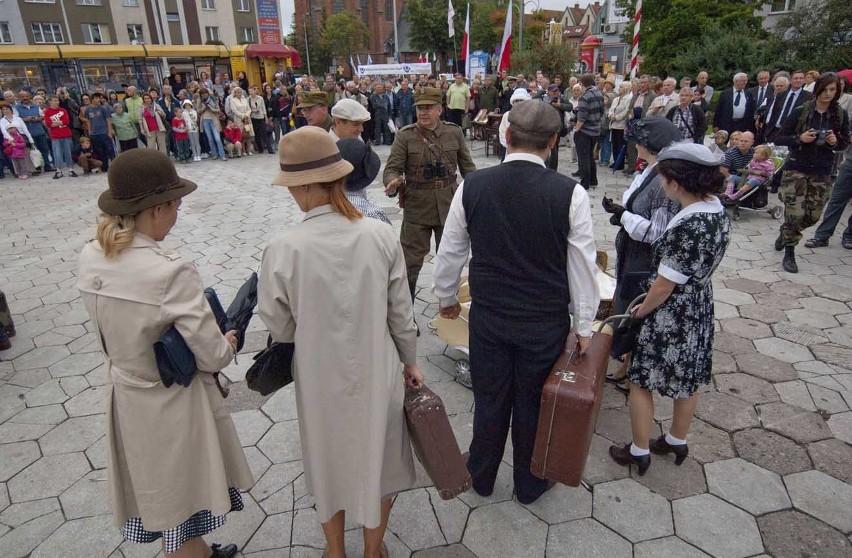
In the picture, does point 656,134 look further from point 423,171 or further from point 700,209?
point 423,171

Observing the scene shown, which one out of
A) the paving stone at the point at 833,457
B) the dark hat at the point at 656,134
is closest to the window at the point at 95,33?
the dark hat at the point at 656,134

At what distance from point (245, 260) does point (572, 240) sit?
500 centimetres

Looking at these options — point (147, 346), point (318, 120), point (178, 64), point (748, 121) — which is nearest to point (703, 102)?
point (748, 121)

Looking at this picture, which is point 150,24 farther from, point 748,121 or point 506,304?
point 506,304

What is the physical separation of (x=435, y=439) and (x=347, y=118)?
8.61 feet

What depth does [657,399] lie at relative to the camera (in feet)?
12.0

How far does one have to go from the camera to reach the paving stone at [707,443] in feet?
10.1

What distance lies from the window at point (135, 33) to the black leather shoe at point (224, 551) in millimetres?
46772

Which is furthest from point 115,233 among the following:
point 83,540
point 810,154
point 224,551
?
point 810,154

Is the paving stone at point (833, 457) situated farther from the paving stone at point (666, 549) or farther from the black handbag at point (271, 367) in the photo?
the black handbag at point (271, 367)

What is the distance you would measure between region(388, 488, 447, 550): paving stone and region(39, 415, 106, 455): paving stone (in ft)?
6.17

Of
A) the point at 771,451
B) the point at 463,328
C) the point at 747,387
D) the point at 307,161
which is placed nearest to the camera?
the point at 307,161

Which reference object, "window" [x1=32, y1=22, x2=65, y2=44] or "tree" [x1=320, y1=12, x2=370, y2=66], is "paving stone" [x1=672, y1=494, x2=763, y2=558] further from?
"tree" [x1=320, y1=12, x2=370, y2=66]

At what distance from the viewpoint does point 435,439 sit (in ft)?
7.02
